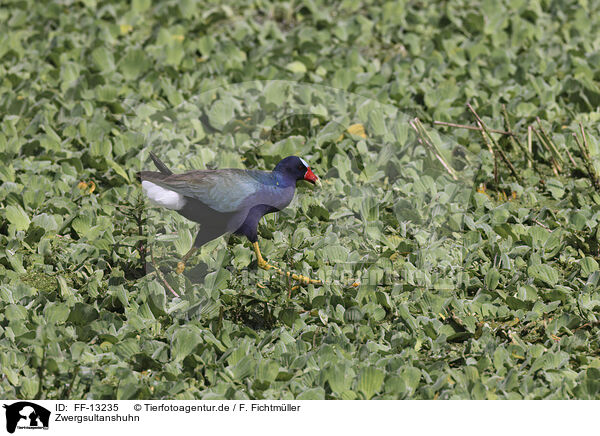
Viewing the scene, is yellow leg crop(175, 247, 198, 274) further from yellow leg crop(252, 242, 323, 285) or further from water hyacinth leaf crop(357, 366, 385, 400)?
water hyacinth leaf crop(357, 366, 385, 400)

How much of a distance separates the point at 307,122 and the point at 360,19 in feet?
6.56

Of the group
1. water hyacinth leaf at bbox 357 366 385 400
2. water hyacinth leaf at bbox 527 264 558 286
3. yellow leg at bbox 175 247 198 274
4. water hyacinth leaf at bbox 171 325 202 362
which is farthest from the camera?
water hyacinth leaf at bbox 527 264 558 286

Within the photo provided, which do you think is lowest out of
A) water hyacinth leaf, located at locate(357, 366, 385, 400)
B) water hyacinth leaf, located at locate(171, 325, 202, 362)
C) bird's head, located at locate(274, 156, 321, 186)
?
water hyacinth leaf, located at locate(171, 325, 202, 362)

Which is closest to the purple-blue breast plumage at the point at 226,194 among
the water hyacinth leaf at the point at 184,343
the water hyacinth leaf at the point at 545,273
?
the water hyacinth leaf at the point at 184,343

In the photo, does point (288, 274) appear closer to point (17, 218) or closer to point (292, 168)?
point (292, 168)

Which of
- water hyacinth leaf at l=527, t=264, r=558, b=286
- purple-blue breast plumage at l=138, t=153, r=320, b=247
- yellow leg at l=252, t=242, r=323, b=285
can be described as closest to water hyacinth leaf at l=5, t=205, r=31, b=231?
purple-blue breast plumage at l=138, t=153, r=320, b=247

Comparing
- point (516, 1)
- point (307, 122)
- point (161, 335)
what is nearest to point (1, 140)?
point (307, 122)

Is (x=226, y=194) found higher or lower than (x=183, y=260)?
higher

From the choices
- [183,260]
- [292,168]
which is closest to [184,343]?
[183,260]

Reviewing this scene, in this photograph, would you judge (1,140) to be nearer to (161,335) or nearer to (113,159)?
(113,159)

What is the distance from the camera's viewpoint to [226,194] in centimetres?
353

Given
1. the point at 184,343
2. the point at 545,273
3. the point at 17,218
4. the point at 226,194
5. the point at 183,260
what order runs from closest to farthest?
the point at 184,343
the point at 226,194
the point at 183,260
the point at 545,273
the point at 17,218

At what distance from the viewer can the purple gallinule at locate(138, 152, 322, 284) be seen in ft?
11.6

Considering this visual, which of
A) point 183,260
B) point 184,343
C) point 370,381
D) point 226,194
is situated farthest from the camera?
point 183,260
